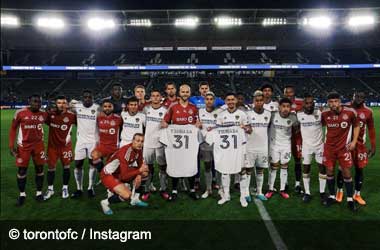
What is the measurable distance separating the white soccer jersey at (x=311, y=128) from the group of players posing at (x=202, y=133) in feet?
0.06

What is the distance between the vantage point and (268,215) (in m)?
5.15

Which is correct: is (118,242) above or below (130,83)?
below

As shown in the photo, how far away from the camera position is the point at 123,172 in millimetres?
5402

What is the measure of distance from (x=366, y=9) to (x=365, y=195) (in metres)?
23.1

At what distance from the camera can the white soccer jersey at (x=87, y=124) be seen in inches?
243

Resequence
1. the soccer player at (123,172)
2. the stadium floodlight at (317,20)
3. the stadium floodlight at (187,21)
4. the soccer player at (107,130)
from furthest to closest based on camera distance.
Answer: the stadium floodlight at (187,21)
the stadium floodlight at (317,20)
the soccer player at (107,130)
the soccer player at (123,172)

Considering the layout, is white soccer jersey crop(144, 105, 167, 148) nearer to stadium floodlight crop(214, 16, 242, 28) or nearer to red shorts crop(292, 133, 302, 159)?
red shorts crop(292, 133, 302, 159)

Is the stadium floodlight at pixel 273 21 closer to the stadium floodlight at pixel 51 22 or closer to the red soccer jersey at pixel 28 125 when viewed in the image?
the stadium floodlight at pixel 51 22

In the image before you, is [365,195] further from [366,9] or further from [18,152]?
[366,9]

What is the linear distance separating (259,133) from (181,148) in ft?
5.03

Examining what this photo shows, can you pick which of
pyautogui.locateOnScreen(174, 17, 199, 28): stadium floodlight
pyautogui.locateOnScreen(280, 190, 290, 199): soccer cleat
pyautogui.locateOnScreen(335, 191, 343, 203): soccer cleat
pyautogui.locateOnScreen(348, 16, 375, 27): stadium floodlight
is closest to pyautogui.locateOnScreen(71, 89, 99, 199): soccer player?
pyautogui.locateOnScreen(280, 190, 290, 199): soccer cleat

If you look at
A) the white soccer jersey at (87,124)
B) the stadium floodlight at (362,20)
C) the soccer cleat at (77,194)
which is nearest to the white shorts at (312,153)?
the white soccer jersey at (87,124)

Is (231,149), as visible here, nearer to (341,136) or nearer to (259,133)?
(259,133)

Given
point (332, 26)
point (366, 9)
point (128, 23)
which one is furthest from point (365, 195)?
point (332, 26)
